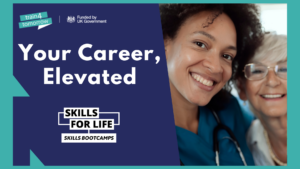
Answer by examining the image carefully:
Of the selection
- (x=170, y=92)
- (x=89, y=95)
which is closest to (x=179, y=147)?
(x=170, y=92)

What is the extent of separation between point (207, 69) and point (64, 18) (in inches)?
31.4

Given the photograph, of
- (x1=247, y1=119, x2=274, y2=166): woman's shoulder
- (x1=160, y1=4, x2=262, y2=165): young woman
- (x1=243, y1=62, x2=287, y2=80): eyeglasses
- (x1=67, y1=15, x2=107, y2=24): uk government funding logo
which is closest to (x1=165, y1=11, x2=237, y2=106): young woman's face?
(x1=160, y1=4, x2=262, y2=165): young woman

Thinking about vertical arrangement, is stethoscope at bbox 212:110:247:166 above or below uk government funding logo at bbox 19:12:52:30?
below

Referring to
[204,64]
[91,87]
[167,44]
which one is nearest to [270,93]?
[204,64]

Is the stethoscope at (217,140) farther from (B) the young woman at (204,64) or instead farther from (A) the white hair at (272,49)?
(A) the white hair at (272,49)

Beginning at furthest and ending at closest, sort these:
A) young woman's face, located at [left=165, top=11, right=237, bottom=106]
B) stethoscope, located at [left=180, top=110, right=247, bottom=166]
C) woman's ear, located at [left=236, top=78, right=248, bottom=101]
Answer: woman's ear, located at [left=236, top=78, right=248, bottom=101]
stethoscope, located at [left=180, top=110, right=247, bottom=166]
young woman's face, located at [left=165, top=11, right=237, bottom=106]

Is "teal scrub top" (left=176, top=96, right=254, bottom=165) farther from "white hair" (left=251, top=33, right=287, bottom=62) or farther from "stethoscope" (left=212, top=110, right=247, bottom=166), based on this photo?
"white hair" (left=251, top=33, right=287, bottom=62)

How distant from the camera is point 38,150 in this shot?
48.7 inches

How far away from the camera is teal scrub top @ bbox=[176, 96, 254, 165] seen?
1.30 metres

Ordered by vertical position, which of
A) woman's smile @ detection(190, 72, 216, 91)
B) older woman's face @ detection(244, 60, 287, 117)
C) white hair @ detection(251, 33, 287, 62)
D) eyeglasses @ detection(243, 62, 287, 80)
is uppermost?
white hair @ detection(251, 33, 287, 62)

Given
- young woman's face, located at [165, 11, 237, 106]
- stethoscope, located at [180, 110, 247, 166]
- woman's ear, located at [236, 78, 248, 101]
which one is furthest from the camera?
woman's ear, located at [236, 78, 248, 101]

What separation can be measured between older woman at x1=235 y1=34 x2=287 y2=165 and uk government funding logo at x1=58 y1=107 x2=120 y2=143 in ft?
2.69

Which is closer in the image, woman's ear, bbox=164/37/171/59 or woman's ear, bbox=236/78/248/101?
woman's ear, bbox=164/37/171/59

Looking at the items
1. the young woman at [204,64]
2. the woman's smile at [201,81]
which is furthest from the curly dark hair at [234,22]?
the woman's smile at [201,81]
